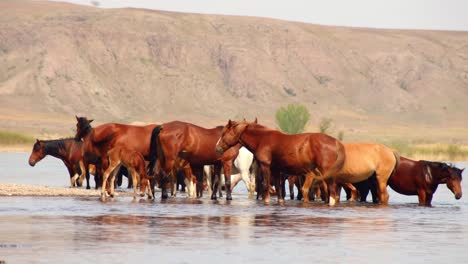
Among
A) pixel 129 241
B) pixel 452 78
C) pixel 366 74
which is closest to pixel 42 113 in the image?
pixel 366 74

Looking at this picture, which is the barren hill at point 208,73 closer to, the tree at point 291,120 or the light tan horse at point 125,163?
the tree at point 291,120

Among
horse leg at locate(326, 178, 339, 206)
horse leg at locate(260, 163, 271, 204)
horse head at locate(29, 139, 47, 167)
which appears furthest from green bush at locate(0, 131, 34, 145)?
horse leg at locate(326, 178, 339, 206)

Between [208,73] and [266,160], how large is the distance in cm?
12182

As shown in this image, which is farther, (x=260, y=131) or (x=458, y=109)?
(x=458, y=109)

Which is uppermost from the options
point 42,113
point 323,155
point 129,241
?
point 42,113

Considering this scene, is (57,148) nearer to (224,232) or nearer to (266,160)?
(266,160)

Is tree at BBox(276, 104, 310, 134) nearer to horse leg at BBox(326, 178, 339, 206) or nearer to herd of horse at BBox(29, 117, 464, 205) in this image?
herd of horse at BBox(29, 117, 464, 205)

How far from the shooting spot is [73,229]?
648 inches

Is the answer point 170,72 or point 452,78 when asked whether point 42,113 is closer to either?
point 170,72

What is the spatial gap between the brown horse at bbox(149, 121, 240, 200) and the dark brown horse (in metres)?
3.58

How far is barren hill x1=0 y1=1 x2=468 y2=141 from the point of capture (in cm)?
13162

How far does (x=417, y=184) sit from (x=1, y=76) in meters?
120

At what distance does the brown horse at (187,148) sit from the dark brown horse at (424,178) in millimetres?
3578

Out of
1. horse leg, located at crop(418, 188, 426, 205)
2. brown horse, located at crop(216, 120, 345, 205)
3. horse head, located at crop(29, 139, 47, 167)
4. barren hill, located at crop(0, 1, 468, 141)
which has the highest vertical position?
barren hill, located at crop(0, 1, 468, 141)
